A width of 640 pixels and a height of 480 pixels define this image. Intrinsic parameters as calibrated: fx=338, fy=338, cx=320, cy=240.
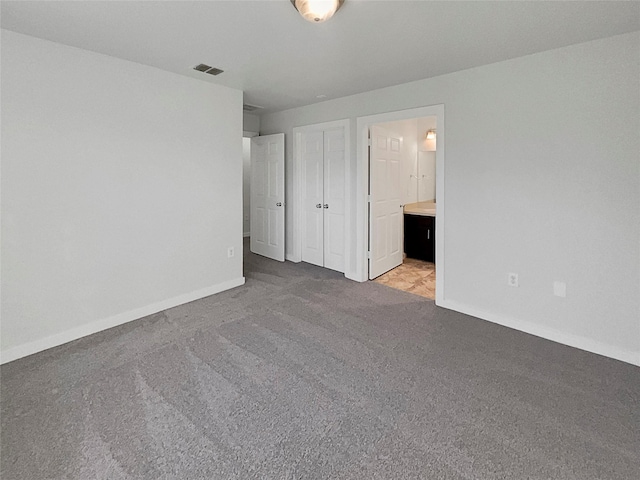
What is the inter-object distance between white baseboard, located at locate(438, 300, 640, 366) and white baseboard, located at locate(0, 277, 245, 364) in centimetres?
268

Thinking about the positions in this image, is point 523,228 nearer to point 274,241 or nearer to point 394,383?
point 394,383

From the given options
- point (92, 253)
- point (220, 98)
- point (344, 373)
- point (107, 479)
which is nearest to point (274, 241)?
point (220, 98)

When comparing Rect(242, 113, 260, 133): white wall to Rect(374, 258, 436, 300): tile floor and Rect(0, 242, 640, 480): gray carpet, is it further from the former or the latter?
Rect(0, 242, 640, 480): gray carpet

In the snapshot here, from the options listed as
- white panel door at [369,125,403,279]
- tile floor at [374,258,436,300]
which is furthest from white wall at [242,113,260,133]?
tile floor at [374,258,436,300]

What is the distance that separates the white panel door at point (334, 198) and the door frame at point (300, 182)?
150 millimetres

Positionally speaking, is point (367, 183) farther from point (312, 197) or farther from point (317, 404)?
point (317, 404)

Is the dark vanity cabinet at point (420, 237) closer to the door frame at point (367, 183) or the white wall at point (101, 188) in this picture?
the door frame at point (367, 183)

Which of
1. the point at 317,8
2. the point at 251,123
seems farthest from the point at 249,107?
the point at 317,8

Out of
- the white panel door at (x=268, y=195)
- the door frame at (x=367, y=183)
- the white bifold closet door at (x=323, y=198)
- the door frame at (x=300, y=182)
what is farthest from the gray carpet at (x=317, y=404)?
the white panel door at (x=268, y=195)

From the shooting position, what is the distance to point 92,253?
2.90 metres

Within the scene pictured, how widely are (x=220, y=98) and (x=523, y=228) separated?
10.9 feet

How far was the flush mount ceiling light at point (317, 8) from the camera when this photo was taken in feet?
6.19

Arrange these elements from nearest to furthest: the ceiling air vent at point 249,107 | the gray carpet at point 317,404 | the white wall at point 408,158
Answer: the gray carpet at point 317,404 → the ceiling air vent at point 249,107 → the white wall at point 408,158

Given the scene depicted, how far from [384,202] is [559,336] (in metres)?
2.44
